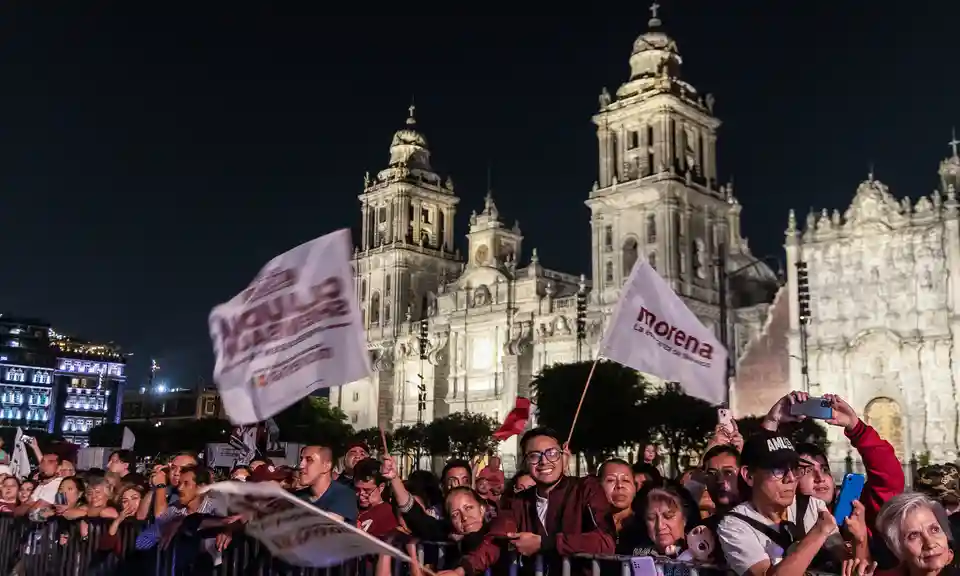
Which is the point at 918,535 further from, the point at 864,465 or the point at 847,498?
the point at 864,465

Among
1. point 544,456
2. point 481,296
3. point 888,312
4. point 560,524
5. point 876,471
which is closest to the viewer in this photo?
point 876,471

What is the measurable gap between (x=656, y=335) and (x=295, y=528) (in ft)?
18.1

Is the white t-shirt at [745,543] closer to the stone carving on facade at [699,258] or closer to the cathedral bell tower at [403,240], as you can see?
the stone carving on facade at [699,258]

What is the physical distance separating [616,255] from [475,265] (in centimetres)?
1685

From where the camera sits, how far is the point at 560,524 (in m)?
6.00

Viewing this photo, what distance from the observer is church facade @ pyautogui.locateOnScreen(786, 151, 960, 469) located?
150 feet

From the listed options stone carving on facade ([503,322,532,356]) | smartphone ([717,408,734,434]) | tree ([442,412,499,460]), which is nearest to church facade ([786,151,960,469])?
tree ([442,412,499,460])

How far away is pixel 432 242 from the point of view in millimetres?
81125

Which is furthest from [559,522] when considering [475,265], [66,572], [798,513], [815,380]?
[475,265]

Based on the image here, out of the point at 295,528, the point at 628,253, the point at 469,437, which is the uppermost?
the point at 628,253

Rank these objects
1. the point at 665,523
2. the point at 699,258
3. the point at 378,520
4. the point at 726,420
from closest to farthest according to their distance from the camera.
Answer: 1. the point at 665,523
2. the point at 378,520
3. the point at 726,420
4. the point at 699,258

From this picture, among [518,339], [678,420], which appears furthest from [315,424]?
[678,420]

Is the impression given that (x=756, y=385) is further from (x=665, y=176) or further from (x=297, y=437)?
(x=297, y=437)

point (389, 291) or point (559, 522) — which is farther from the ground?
point (389, 291)
